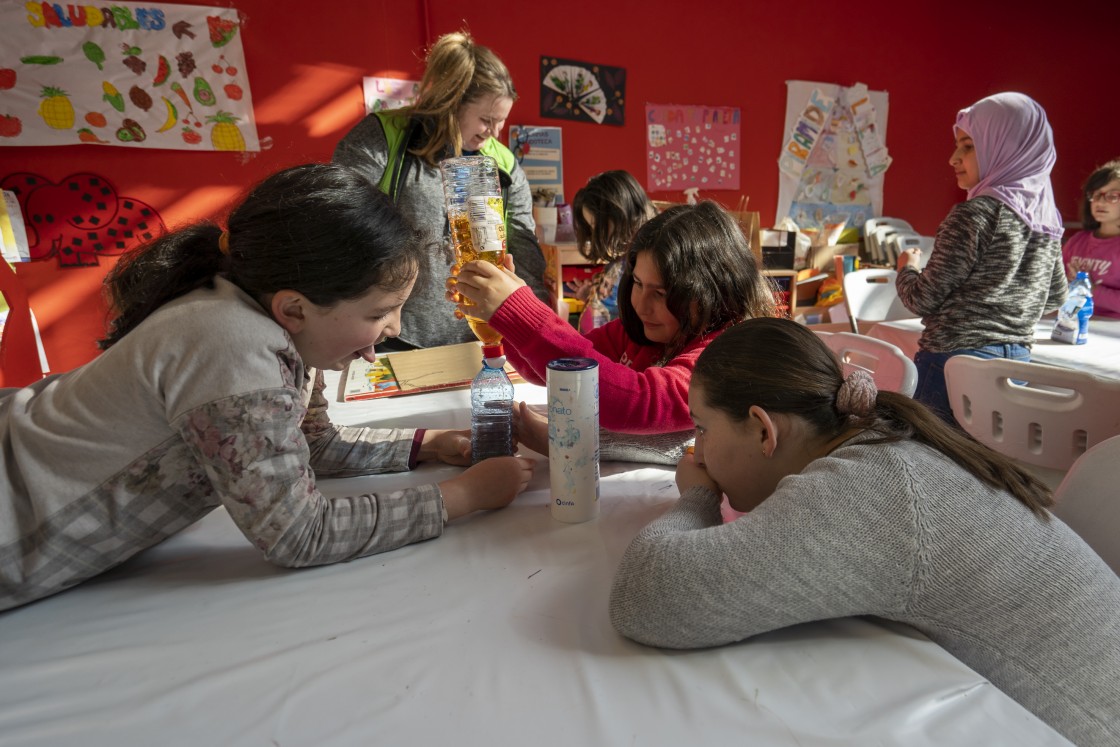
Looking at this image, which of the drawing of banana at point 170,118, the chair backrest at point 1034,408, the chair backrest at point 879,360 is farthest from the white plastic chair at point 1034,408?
the drawing of banana at point 170,118

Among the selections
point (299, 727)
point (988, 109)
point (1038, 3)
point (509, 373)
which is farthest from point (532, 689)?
point (1038, 3)

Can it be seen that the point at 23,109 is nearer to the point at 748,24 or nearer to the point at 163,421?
the point at 163,421

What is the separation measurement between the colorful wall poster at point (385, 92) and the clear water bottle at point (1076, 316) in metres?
2.63

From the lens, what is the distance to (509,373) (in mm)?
1671

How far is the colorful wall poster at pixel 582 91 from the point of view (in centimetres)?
343

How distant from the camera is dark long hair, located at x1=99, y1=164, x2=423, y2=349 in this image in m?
0.81

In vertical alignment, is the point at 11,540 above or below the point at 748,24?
below

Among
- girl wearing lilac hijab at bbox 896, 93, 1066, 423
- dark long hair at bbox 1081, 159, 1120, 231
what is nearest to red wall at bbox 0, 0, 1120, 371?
dark long hair at bbox 1081, 159, 1120, 231

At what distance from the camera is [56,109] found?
256cm

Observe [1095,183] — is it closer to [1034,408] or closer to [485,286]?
[1034,408]

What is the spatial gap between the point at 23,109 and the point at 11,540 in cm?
259

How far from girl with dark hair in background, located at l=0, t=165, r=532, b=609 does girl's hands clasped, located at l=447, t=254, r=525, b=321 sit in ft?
0.52

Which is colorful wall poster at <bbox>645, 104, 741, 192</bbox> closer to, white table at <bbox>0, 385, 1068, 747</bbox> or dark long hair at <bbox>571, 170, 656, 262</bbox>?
dark long hair at <bbox>571, 170, 656, 262</bbox>

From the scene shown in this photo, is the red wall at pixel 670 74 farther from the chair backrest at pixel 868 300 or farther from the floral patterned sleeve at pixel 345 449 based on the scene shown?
the floral patterned sleeve at pixel 345 449
